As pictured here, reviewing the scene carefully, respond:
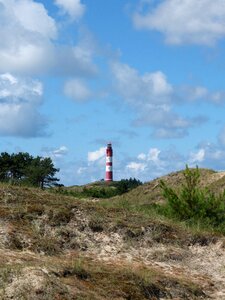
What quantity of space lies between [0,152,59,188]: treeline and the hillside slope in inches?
1515

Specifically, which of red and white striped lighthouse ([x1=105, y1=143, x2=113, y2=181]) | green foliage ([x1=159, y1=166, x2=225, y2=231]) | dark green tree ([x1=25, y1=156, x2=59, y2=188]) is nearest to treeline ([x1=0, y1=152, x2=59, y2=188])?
dark green tree ([x1=25, y1=156, x2=59, y2=188])

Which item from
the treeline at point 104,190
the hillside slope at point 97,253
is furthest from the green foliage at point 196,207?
the treeline at point 104,190

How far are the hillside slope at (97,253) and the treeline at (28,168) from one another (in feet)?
126

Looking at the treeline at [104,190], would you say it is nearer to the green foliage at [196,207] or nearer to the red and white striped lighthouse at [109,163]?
the red and white striped lighthouse at [109,163]

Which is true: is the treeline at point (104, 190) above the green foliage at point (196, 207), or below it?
above

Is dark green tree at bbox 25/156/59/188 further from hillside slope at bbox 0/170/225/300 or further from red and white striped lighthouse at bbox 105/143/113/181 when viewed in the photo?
hillside slope at bbox 0/170/225/300

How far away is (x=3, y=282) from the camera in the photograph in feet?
30.5

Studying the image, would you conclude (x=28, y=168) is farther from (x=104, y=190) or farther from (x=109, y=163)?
(x=109, y=163)

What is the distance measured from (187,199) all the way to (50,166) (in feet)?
136

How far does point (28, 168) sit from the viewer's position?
5528cm

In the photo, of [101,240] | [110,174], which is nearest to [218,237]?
[101,240]

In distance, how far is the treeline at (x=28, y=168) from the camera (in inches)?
2160

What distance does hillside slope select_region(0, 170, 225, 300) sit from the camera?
9.82 m

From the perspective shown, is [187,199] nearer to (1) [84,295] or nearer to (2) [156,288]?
(2) [156,288]
